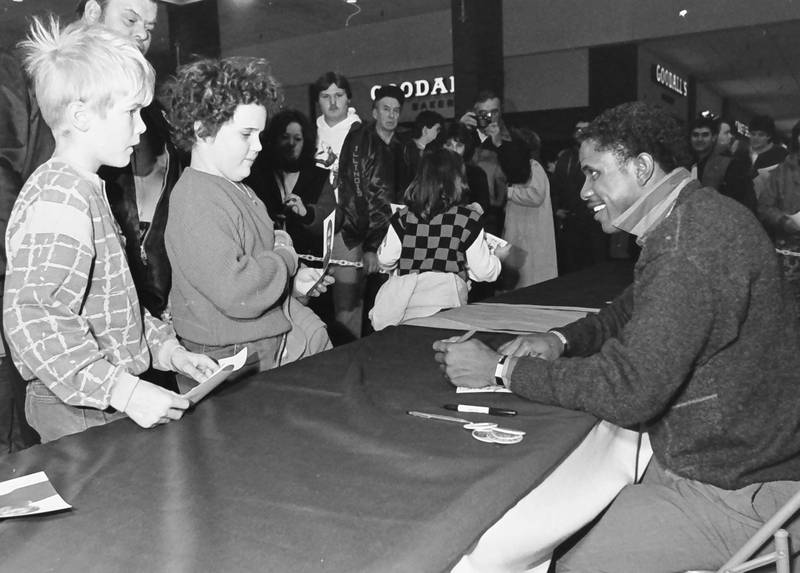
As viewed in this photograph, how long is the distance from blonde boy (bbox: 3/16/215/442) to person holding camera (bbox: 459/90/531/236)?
347cm

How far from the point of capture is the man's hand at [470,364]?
148cm

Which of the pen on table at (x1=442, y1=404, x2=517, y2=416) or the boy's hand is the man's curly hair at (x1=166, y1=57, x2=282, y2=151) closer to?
the boy's hand

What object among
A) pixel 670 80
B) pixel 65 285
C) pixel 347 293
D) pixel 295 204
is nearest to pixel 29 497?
pixel 65 285

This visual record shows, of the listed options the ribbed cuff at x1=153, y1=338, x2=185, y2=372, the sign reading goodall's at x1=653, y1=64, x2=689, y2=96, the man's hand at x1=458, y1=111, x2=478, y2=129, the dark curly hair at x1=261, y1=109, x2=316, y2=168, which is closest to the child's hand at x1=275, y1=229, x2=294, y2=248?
the ribbed cuff at x1=153, y1=338, x2=185, y2=372

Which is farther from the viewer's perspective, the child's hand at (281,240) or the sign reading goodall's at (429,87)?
the sign reading goodall's at (429,87)

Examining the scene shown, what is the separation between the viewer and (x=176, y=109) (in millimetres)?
1911

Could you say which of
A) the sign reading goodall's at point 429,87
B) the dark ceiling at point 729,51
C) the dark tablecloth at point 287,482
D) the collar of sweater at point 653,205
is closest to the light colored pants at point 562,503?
the dark tablecloth at point 287,482

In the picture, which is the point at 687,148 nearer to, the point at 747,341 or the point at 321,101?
the point at 747,341

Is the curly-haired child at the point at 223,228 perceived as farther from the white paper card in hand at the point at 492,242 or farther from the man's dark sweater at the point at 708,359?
the white paper card in hand at the point at 492,242

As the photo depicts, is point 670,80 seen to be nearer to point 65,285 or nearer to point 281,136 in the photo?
point 281,136

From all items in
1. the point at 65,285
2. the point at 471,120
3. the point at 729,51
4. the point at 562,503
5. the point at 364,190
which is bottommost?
the point at 562,503

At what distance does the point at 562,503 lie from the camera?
1159mm

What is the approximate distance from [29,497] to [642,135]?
133 centimetres

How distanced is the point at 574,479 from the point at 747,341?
41cm
